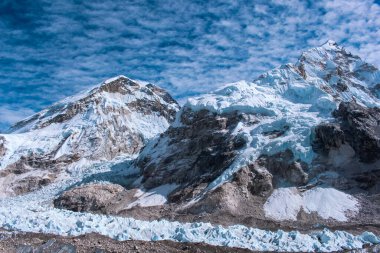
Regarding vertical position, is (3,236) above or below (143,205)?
above

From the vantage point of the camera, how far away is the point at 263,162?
2717 inches

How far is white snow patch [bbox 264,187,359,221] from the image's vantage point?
2246 inches

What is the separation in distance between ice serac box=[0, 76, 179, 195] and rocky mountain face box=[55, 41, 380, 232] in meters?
30.3

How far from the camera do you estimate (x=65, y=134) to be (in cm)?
12712

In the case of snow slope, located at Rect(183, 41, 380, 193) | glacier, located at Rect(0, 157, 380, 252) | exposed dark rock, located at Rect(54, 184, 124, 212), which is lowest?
exposed dark rock, located at Rect(54, 184, 124, 212)

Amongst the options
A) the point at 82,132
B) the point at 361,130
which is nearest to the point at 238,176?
the point at 361,130

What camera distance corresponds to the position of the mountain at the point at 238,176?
127ft

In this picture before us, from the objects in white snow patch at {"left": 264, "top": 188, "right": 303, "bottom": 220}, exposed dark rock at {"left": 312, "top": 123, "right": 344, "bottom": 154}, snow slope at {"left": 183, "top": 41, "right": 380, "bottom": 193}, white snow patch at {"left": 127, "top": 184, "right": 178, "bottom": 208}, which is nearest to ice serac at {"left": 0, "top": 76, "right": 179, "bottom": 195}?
snow slope at {"left": 183, "top": 41, "right": 380, "bottom": 193}

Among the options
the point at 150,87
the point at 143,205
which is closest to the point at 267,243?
the point at 143,205

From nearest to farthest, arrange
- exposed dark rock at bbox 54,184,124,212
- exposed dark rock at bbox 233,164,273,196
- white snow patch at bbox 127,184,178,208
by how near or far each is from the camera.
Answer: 1. exposed dark rock at bbox 233,164,273,196
2. white snow patch at bbox 127,184,178,208
3. exposed dark rock at bbox 54,184,124,212

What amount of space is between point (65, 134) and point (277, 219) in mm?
83852

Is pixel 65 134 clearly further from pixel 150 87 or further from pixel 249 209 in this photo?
pixel 249 209

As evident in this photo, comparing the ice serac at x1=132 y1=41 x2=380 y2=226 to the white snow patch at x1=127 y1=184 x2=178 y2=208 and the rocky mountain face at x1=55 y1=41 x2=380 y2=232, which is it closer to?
the rocky mountain face at x1=55 y1=41 x2=380 y2=232

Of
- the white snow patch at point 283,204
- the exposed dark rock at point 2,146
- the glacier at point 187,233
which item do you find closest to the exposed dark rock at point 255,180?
the white snow patch at point 283,204
